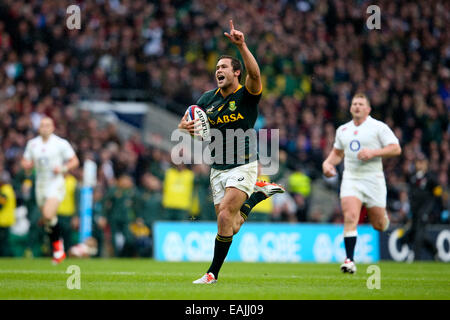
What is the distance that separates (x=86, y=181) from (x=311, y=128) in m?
7.51

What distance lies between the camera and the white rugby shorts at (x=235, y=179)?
30.9ft

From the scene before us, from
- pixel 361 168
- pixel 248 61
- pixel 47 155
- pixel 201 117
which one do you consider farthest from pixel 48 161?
pixel 248 61

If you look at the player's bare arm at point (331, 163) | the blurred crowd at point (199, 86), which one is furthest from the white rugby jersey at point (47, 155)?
the player's bare arm at point (331, 163)

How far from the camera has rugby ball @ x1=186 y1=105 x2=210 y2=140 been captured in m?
9.43

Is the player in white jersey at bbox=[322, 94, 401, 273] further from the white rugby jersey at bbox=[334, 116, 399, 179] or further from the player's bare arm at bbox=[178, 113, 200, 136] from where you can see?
the player's bare arm at bbox=[178, 113, 200, 136]

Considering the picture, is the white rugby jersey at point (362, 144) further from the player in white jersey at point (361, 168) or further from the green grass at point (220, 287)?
the green grass at point (220, 287)

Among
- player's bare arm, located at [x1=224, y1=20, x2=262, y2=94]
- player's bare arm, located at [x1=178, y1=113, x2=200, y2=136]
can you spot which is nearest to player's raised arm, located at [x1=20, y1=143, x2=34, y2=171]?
player's bare arm, located at [x1=178, y1=113, x2=200, y2=136]

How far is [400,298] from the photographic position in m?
7.86

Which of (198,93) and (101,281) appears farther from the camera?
(198,93)

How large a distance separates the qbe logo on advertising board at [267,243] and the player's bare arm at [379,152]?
22.8ft

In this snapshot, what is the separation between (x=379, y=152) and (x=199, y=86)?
13.3 meters

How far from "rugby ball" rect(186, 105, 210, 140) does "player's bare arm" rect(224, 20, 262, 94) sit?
0.66 m

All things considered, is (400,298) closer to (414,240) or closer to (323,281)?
(323,281)
